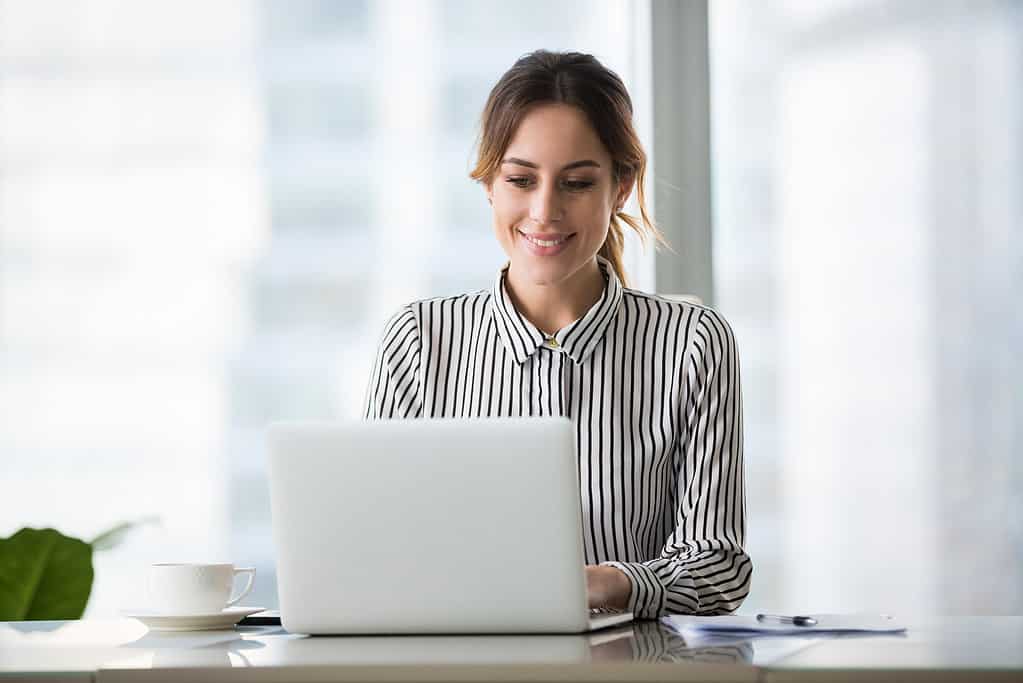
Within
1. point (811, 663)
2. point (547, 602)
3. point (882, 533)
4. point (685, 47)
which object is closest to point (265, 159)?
point (685, 47)

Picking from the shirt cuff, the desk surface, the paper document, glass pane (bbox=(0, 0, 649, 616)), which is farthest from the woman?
glass pane (bbox=(0, 0, 649, 616))

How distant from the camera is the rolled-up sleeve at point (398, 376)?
1.95m

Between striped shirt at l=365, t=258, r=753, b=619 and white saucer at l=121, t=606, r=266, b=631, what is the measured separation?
651 mm

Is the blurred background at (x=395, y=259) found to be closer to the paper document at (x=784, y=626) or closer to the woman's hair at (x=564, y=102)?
the woman's hair at (x=564, y=102)

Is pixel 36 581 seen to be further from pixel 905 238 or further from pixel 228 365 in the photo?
pixel 905 238

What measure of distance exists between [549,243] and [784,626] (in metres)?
0.83

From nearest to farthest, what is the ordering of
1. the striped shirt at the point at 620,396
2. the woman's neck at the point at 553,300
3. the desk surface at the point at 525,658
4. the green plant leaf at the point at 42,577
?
the desk surface at the point at 525,658, the striped shirt at the point at 620,396, the woman's neck at the point at 553,300, the green plant leaf at the point at 42,577

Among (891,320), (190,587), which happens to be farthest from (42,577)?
(891,320)

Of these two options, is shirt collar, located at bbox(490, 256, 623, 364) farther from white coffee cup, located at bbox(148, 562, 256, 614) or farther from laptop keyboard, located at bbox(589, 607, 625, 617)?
white coffee cup, located at bbox(148, 562, 256, 614)

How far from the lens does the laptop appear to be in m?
1.09

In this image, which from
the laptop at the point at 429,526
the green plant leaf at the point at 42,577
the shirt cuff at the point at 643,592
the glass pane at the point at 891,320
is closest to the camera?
the laptop at the point at 429,526

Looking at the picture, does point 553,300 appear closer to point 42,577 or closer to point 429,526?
point 429,526

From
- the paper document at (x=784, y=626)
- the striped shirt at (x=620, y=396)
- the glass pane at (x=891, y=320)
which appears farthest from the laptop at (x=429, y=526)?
the glass pane at (x=891, y=320)

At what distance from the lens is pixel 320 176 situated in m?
2.89
